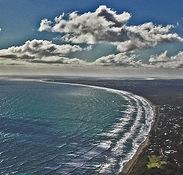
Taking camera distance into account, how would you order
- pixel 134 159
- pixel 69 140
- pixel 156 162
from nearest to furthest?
A: pixel 156 162 < pixel 134 159 < pixel 69 140

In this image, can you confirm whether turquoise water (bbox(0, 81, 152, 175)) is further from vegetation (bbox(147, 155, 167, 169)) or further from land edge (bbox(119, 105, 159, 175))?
vegetation (bbox(147, 155, 167, 169))

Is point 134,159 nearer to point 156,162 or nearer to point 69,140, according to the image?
point 156,162

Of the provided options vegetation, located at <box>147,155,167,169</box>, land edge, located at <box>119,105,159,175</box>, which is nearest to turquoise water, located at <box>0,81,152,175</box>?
land edge, located at <box>119,105,159,175</box>

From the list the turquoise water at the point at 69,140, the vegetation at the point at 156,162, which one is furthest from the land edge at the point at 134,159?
the vegetation at the point at 156,162

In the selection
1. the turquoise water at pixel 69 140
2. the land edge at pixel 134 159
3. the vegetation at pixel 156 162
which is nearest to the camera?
the vegetation at pixel 156 162

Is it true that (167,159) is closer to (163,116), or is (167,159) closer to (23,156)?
(23,156)

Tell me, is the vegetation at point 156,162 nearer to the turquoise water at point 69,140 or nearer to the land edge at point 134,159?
the land edge at point 134,159

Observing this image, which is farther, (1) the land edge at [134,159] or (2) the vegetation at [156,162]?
(1) the land edge at [134,159]

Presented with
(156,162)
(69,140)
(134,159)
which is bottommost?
(134,159)

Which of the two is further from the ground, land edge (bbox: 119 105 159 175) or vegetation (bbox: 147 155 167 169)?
vegetation (bbox: 147 155 167 169)

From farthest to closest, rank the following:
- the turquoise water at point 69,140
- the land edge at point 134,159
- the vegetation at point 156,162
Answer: the turquoise water at point 69,140 < the land edge at point 134,159 < the vegetation at point 156,162

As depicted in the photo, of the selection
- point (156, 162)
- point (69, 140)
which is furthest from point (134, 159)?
point (69, 140)
